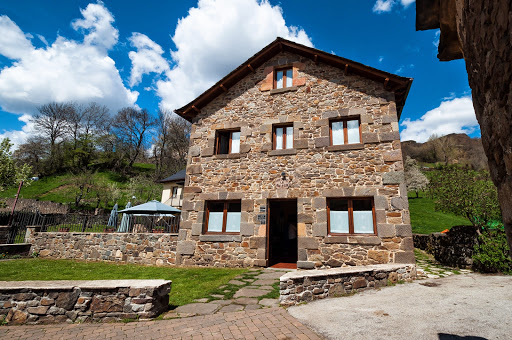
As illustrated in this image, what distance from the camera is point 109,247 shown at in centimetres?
1050

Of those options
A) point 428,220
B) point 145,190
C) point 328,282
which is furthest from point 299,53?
point 145,190

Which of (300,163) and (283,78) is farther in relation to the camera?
(283,78)

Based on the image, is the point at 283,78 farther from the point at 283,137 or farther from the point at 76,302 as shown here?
the point at 76,302

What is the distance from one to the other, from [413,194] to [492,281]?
108 feet

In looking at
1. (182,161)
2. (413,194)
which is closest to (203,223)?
(182,161)

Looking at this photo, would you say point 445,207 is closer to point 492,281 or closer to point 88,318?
point 492,281

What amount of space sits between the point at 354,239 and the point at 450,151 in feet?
148

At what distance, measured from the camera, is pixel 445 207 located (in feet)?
31.3

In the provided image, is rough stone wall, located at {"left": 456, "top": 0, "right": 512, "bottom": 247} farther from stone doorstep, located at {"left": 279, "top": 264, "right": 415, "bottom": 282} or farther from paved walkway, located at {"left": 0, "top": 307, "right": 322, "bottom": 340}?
stone doorstep, located at {"left": 279, "top": 264, "right": 415, "bottom": 282}

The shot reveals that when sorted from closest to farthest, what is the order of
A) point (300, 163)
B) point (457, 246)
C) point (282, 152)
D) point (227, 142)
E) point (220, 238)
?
point (457, 246), point (300, 163), point (220, 238), point (282, 152), point (227, 142)

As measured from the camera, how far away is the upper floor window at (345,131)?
9.00 metres

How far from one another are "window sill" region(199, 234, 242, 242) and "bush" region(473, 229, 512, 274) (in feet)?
24.5

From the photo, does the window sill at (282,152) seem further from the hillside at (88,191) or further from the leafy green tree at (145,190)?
the leafy green tree at (145,190)

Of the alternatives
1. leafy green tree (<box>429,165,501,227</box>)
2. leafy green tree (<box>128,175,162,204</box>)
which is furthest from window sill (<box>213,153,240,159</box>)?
leafy green tree (<box>128,175,162,204</box>)
